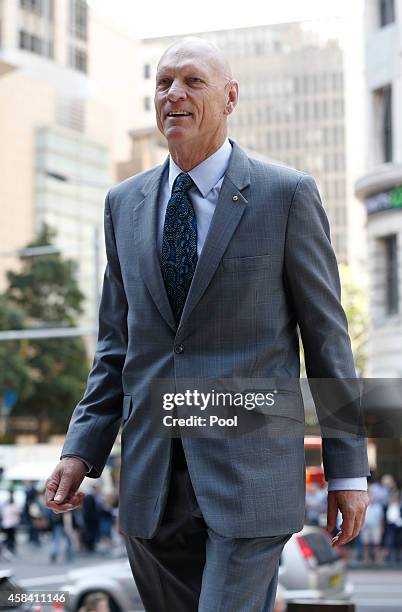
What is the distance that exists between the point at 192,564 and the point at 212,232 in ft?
1.98

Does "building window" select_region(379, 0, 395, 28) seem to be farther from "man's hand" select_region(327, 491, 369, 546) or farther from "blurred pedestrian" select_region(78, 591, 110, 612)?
"man's hand" select_region(327, 491, 369, 546)

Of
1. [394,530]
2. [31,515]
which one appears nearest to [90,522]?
[31,515]

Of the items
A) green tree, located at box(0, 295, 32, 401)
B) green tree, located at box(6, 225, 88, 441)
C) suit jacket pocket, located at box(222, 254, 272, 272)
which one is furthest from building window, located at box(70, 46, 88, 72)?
suit jacket pocket, located at box(222, 254, 272, 272)

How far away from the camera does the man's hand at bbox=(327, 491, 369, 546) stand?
2.12 metres

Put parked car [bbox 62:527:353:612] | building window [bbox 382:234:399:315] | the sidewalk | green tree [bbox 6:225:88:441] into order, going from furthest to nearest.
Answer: green tree [bbox 6:225:88:441] < building window [bbox 382:234:399:315] < the sidewalk < parked car [bbox 62:527:353:612]

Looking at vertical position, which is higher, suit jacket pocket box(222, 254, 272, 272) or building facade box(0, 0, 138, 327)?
building facade box(0, 0, 138, 327)

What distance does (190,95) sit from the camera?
7.07ft

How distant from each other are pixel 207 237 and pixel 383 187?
21.5 meters

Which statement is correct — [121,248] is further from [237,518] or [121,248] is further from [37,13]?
[37,13]

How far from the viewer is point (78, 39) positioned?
182ft

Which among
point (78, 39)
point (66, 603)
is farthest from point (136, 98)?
point (66, 603)

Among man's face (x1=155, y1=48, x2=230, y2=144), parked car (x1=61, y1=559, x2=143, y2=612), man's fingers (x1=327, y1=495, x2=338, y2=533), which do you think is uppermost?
man's face (x1=155, y1=48, x2=230, y2=144)

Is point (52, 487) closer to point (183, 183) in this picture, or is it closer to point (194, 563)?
point (194, 563)

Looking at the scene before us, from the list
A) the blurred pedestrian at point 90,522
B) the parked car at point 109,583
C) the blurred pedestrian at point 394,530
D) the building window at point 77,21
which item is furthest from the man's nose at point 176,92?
the building window at point 77,21
